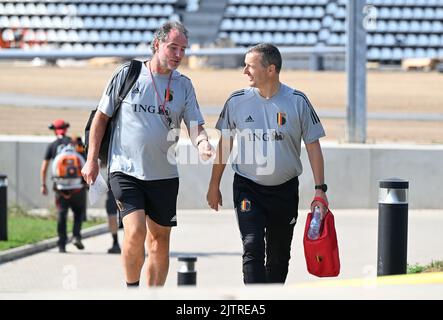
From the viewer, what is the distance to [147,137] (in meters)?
7.58

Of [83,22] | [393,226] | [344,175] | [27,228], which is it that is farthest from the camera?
[83,22]

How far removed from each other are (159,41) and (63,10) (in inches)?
1882

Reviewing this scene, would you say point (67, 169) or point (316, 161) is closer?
point (316, 161)

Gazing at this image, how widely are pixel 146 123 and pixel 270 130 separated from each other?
2.45ft

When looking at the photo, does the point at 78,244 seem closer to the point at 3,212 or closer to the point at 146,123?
the point at 3,212

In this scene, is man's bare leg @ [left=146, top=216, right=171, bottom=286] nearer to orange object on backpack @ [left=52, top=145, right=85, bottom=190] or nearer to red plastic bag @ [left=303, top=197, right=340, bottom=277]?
red plastic bag @ [left=303, top=197, right=340, bottom=277]

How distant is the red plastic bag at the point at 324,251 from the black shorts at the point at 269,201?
19 centimetres

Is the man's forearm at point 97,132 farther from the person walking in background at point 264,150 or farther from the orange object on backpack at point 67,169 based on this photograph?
the orange object on backpack at point 67,169

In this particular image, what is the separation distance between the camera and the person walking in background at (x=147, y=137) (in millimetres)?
7598

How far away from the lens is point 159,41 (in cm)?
769

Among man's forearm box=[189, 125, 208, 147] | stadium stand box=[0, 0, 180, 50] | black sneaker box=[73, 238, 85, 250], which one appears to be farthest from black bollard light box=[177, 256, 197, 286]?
stadium stand box=[0, 0, 180, 50]

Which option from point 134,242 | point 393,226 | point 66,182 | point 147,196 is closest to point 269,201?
point 147,196

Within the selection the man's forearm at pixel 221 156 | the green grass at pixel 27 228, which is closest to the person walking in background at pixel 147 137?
the man's forearm at pixel 221 156
